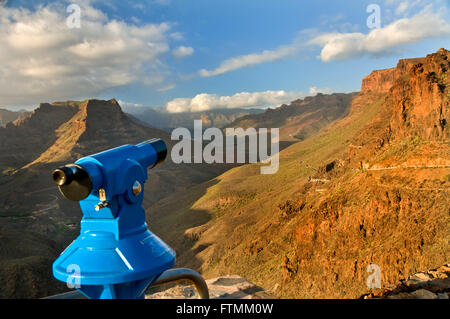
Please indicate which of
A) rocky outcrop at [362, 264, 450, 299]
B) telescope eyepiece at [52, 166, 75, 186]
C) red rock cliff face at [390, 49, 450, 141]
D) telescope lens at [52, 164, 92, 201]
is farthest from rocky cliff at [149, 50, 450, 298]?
telescope eyepiece at [52, 166, 75, 186]

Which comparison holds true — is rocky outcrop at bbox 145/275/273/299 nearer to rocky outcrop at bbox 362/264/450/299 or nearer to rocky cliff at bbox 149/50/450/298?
rocky outcrop at bbox 362/264/450/299

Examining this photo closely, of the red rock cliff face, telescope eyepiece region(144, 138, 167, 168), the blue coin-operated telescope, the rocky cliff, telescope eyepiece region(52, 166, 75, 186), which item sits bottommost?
the rocky cliff

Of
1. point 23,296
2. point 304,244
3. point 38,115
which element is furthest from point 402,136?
point 38,115

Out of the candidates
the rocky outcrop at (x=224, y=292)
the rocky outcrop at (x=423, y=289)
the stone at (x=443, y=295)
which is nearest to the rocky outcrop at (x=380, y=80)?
the rocky outcrop at (x=423, y=289)

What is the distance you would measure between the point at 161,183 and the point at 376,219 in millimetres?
78112

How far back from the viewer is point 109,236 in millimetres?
2463

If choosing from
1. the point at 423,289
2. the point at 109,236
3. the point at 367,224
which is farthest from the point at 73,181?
the point at 367,224

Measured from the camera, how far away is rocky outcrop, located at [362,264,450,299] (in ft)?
13.4

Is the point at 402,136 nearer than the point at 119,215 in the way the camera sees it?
No

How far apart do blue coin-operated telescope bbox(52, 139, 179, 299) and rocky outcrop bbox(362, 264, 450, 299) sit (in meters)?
3.16

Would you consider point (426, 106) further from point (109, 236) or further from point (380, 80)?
point (380, 80)

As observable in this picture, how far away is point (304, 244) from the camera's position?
70.9ft

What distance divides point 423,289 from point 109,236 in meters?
4.05
